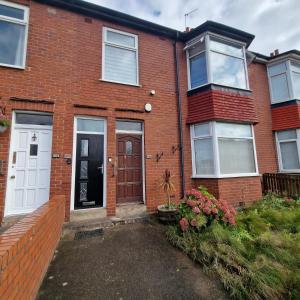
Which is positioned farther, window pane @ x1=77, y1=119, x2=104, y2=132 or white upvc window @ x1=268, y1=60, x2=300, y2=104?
white upvc window @ x1=268, y1=60, x2=300, y2=104

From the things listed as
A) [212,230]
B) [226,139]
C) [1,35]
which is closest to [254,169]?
[226,139]

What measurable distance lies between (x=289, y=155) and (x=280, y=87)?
10.7ft

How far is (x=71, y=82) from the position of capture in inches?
219

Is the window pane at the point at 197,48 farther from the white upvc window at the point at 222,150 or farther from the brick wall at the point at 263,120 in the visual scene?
the brick wall at the point at 263,120

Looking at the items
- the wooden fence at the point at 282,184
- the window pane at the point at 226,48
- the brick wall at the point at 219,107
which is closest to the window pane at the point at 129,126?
the brick wall at the point at 219,107

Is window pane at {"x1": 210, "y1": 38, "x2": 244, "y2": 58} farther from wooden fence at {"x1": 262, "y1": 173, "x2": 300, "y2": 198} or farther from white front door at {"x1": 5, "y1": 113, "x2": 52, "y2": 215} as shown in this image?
white front door at {"x1": 5, "y1": 113, "x2": 52, "y2": 215}

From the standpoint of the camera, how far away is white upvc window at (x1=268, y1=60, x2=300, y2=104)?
8.65 meters

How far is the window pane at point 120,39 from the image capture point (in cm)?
636

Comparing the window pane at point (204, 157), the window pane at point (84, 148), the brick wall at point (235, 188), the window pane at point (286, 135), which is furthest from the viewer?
the window pane at point (286, 135)

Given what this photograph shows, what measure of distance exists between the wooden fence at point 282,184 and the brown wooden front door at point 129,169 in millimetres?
5445

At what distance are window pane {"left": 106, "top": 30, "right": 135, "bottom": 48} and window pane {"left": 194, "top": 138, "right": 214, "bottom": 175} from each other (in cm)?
424

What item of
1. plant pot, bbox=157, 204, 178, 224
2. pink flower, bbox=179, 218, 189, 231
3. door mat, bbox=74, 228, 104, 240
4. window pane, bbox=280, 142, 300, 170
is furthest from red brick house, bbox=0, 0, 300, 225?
pink flower, bbox=179, 218, 189, 231

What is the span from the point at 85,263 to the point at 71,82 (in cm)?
474

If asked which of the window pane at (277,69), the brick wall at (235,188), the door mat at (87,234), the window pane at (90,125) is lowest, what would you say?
the door mat at (87,234)
